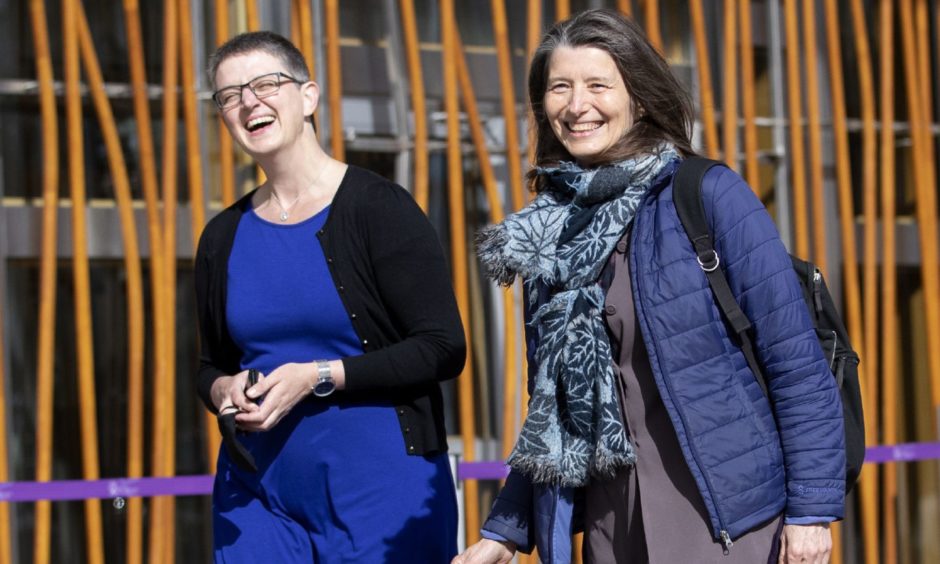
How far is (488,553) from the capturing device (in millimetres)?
2635

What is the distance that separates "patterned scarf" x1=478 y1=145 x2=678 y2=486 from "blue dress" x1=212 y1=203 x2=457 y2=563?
39 centimetres

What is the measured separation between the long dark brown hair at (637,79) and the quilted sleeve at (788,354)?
0.22 meters

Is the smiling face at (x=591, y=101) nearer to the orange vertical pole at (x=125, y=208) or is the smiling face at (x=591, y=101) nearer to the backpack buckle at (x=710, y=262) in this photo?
the backpack buckle at (x=710, y=262)

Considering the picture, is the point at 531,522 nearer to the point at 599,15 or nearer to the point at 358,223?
the point at 358,223

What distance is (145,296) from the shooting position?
450 centimetres

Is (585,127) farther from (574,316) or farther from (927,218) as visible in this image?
(927,218)

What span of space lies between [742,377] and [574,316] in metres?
0.31

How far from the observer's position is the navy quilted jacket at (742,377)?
7.66 ft

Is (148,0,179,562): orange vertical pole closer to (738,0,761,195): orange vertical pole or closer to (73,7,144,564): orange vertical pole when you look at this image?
(73,7,144,564): orange vertical pole

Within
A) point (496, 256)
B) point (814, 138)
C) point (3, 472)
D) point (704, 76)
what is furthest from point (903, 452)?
point (3, 472)

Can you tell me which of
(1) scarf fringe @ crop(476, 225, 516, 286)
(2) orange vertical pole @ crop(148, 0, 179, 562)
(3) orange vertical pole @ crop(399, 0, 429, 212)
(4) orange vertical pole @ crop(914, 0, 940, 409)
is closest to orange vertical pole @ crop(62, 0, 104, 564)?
(2) orange vertical pole @ crop(148, 0, 179, 562)

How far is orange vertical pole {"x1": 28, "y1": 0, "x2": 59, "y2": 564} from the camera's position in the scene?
14.2 feet

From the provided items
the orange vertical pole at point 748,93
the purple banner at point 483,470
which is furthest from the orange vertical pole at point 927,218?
the purple banner at point 483,470

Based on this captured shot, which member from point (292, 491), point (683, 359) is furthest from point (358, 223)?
point (683, 359)
